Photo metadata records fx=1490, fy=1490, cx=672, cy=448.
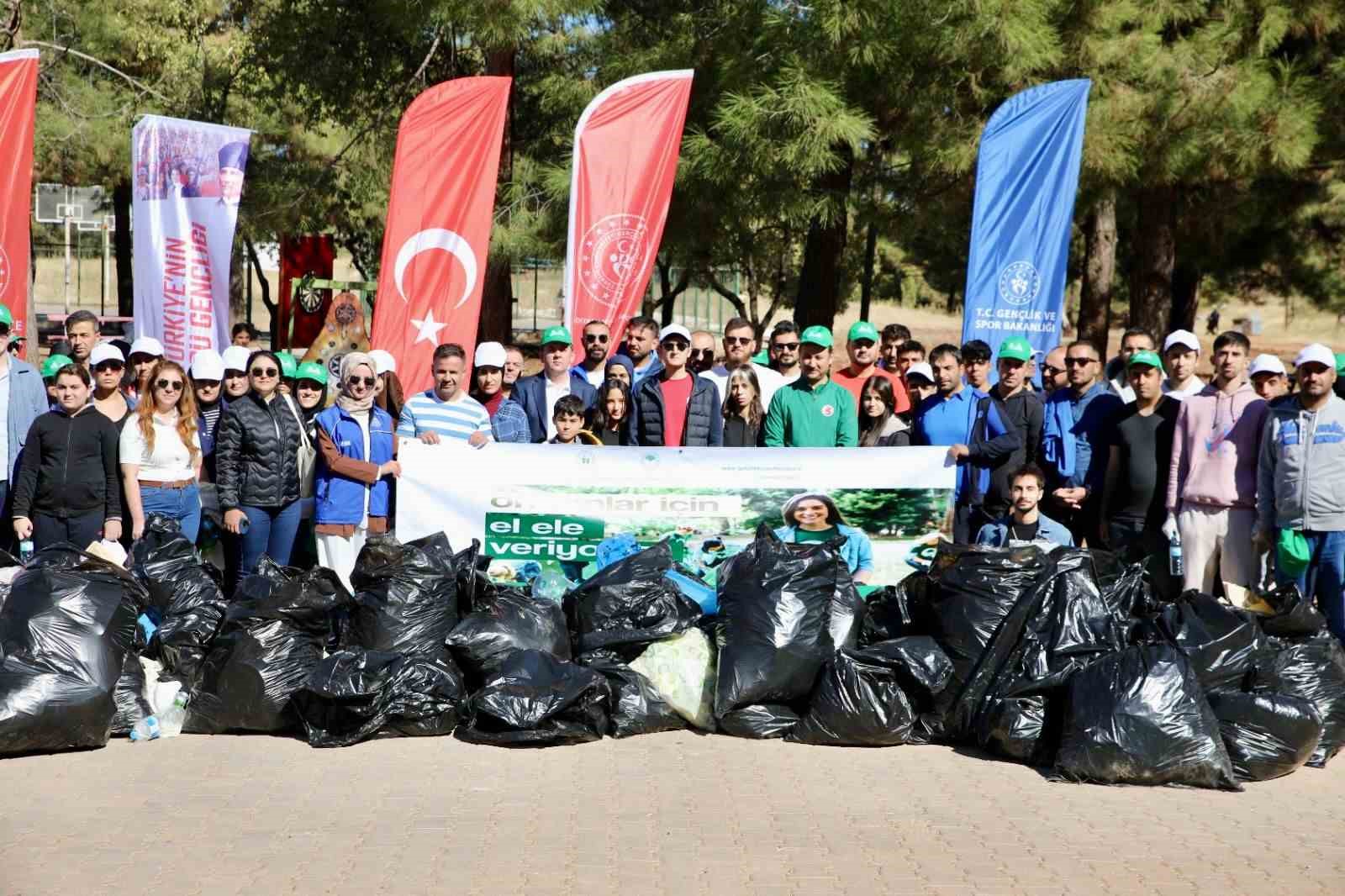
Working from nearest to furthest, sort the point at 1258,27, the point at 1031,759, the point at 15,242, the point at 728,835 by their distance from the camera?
the point at 728,835 < the point at 1031,759 < the point at 15,242 < the point at 1258,27

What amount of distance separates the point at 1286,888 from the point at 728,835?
1902mm

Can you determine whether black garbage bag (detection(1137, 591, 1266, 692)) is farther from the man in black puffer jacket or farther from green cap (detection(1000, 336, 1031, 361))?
the man in black puffer jacket

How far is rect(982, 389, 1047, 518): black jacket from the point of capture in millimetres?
8156

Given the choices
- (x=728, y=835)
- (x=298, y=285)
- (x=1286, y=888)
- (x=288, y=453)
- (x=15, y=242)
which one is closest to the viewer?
(x=1286, y=888)

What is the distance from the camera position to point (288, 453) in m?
7.86

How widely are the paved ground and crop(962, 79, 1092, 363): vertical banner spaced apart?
5230mm

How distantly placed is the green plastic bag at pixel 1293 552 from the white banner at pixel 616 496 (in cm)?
182

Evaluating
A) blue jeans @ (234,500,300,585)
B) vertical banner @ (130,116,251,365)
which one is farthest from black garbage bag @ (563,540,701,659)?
vertical banner @ (130,116,251,365)

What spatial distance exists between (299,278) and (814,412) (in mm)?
17634

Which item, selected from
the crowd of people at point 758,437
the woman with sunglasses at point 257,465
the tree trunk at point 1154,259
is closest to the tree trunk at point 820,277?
the tree trunk at point 1154,259

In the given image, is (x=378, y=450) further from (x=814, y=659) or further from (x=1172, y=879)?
(x=1172, y=879)

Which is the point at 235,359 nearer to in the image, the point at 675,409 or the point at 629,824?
the point at 675,409

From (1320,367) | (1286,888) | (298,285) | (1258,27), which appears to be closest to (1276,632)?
(1320,367)

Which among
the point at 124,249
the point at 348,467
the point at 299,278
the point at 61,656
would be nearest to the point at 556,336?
the point at 348,467
